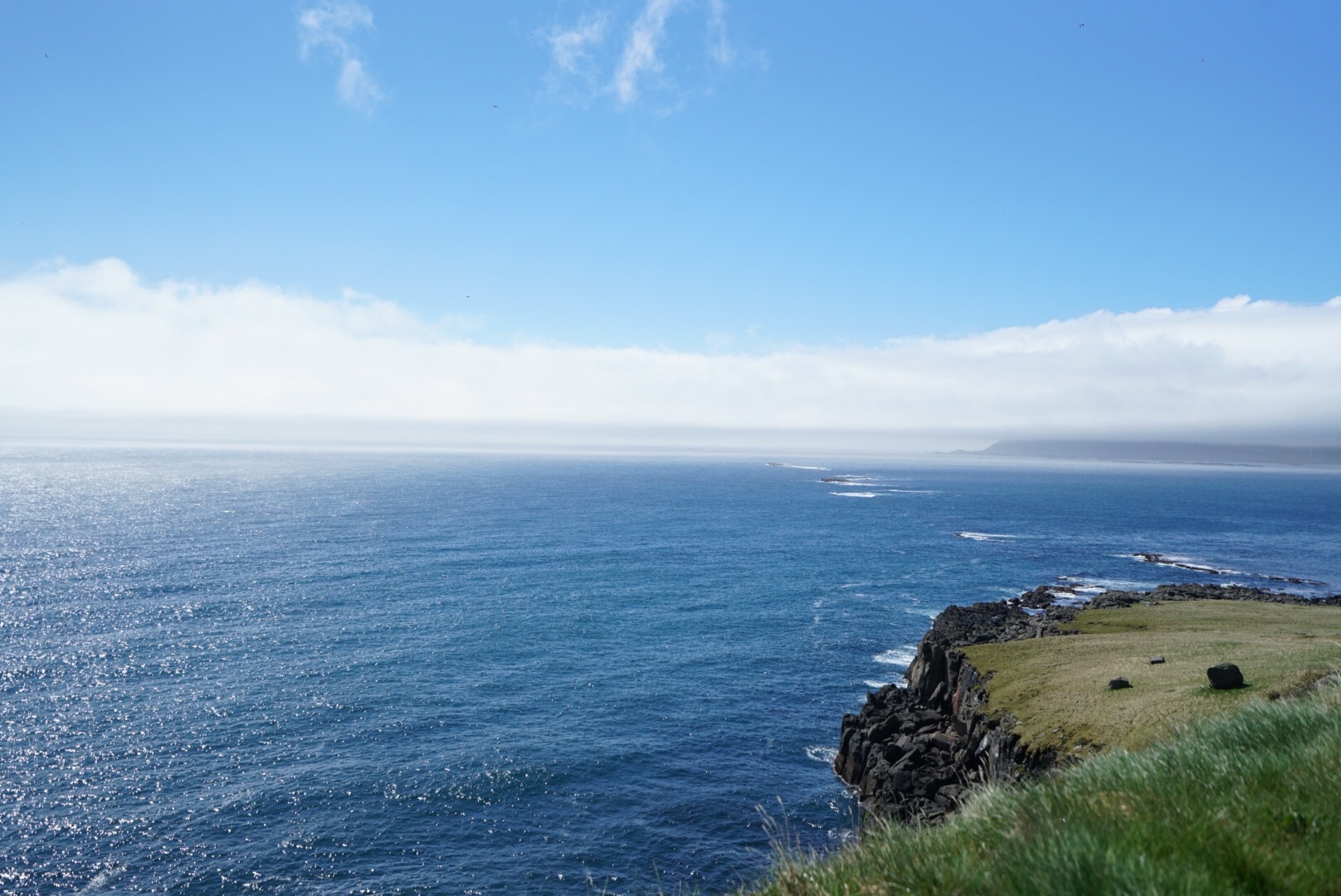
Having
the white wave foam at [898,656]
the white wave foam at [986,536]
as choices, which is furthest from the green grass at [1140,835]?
the white wave foam at [986,536]

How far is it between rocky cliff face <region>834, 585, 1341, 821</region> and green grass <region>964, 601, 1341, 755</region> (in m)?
1.28

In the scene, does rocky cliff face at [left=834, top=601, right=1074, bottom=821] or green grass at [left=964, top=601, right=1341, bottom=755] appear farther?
rocky cliff face at [left=834, top=601, right=1074, bottom=821]

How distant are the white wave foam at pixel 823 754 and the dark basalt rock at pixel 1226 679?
61.0 feet

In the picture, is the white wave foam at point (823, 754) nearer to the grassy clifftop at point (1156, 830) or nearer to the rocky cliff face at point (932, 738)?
the rocky cliff face at point (932, 738)

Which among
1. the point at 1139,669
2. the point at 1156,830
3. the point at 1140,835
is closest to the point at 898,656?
the point at 1139,669

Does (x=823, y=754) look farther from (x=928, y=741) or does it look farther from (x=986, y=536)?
(x=986, y=536)

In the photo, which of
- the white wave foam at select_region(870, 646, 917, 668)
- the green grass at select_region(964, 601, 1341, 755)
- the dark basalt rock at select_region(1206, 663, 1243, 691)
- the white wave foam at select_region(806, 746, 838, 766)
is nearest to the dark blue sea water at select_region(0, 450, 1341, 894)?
the white wave foam at select_region(806, 746, 838, 766)

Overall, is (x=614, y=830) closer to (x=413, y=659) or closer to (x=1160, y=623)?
(x=413, y=659)

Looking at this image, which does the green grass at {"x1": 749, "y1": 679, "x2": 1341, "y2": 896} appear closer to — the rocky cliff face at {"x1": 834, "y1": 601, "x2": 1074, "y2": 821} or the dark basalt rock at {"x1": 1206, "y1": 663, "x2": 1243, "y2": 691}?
the rocky cliff face at {"x1": 834, "y1": 601, "x2": 1074, "y2": 821}

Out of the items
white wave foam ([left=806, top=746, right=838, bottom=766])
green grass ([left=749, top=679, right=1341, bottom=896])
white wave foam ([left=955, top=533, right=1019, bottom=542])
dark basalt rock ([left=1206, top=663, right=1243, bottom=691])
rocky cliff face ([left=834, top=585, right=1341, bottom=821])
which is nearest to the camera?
green grass ([left=749, top=679, right=1341, bottom=896])

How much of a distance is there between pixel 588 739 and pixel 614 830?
29.9 feet

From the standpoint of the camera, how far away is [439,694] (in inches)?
1847

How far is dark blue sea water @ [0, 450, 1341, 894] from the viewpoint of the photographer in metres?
29.9

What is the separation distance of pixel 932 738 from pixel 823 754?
6.52 meters
